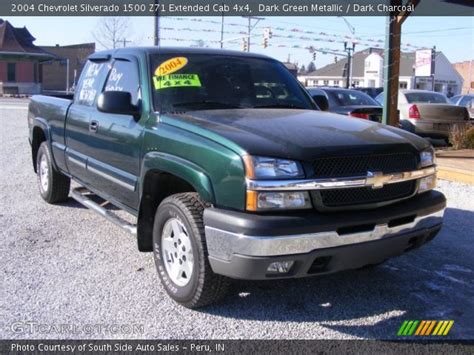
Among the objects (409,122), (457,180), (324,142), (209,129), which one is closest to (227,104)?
(209,129)

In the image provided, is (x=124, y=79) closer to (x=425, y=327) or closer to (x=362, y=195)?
(x=362, y=195)

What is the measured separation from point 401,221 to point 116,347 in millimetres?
2013

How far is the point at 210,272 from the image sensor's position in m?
3.50

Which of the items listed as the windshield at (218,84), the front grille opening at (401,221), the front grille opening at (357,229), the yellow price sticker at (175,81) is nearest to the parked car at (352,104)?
the windshield at (218,84)

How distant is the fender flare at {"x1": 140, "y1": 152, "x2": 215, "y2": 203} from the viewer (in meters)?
3.41

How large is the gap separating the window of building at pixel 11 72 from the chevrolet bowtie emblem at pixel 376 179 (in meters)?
55.1

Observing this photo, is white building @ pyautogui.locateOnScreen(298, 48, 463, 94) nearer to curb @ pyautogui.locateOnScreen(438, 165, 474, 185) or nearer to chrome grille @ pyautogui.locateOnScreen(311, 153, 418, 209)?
curb @ pyautogui.locateOnScreen(438, 165, 474, 185)

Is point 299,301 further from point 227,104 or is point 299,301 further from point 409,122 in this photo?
point 409,122

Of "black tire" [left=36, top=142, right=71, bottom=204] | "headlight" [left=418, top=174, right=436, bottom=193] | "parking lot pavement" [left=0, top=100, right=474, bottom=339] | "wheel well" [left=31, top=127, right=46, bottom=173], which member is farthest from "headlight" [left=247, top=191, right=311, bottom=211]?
"wheel well" [left=31, top=127, right=46, bottom=173]

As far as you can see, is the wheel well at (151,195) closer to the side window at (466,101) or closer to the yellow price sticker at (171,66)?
the yellow price sticker at (171,66)

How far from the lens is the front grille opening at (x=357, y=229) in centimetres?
330

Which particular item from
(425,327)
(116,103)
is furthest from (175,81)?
(425,327)

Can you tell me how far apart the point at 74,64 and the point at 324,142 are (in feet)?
221

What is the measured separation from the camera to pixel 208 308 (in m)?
3.79
